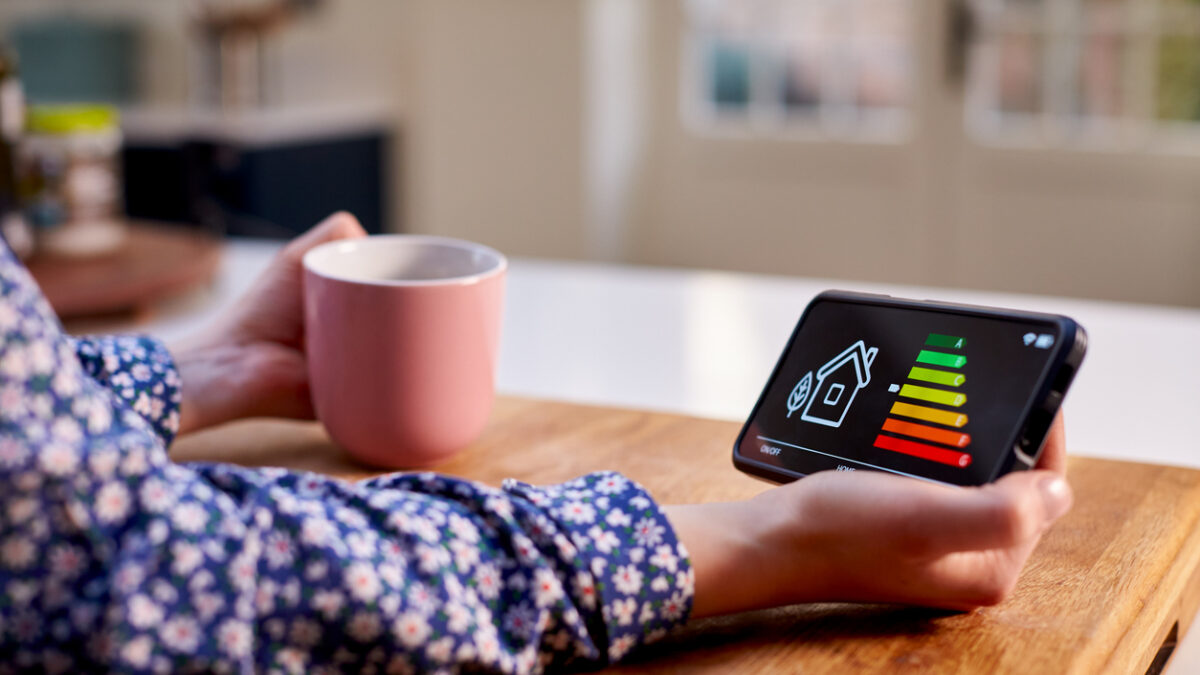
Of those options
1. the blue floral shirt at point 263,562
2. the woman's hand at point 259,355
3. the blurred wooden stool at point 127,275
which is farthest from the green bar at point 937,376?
the blurred wooden stool at point 127,275

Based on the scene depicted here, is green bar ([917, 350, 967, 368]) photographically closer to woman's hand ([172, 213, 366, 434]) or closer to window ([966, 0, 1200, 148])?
woman's hand ([172, 213, 366, 434])

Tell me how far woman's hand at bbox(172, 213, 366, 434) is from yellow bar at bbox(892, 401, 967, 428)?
36 centimetres

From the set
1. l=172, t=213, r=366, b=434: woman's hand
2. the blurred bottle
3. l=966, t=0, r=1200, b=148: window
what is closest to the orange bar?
l=172, t=213, r=366, b=434: woman's hand

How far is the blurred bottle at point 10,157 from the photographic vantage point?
113 cm

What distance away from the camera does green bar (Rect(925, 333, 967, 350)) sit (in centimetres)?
50

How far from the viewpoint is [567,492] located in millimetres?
481

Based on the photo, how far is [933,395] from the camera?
50cm

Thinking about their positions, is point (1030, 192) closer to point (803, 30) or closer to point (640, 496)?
point (803, 30)

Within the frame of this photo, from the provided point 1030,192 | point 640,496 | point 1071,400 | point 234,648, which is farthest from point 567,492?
point 1030,192

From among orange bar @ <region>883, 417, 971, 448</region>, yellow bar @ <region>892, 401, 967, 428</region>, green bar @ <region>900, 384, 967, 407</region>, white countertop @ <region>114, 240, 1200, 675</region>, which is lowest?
white countertop @ <region>114, 240, 1200, 675</region>

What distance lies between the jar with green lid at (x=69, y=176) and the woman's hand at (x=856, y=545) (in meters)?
0.90

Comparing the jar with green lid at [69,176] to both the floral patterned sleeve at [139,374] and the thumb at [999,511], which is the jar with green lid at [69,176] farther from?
the thumb at [999,511]

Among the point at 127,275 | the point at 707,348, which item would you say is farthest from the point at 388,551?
the point at 127,275

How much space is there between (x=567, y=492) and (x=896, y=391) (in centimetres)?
15
